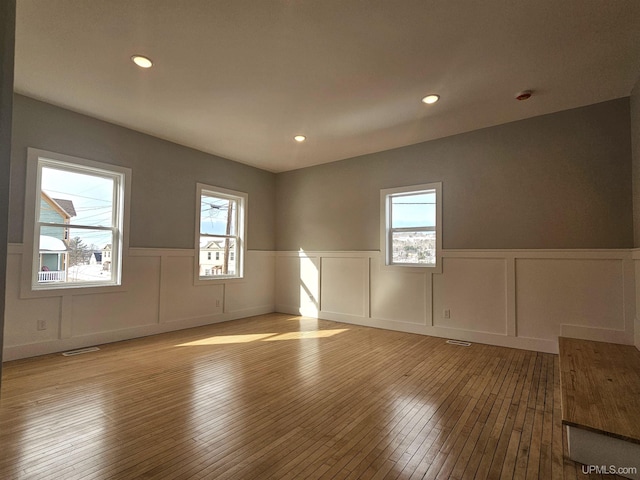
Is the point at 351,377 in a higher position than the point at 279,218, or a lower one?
lower

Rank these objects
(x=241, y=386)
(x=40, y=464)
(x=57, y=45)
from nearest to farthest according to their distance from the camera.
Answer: (x=40, y=464), (x=57, y=45), (x=241, y=386)

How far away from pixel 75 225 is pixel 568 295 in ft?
19.3

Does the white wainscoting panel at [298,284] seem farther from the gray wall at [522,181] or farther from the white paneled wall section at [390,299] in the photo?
the gray wall at [522,181]

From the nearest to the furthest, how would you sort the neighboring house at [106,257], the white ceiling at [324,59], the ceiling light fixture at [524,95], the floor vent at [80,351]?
1. the white ceiling at [324,59]
2. the ceiling light fixture at [524,95]
3. the floor vent at [80,351]
4. the neighboring house at [106,257]

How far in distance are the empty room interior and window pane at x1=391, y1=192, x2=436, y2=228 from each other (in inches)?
2.0

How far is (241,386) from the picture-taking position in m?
2.79

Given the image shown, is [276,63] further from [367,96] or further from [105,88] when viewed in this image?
[105,88]

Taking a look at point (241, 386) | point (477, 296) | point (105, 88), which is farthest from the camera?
point (477, 296)

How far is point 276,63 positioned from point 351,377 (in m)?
2.94

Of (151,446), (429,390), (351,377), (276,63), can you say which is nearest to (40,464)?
(151,446)

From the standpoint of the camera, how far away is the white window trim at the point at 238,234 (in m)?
5.14

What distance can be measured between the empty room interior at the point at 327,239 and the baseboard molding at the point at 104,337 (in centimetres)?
3

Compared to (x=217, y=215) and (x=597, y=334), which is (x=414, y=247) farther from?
(x=217, y=215)

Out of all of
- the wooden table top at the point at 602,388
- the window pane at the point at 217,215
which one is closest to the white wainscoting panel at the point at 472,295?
the wooden table top at the point at 602,388
